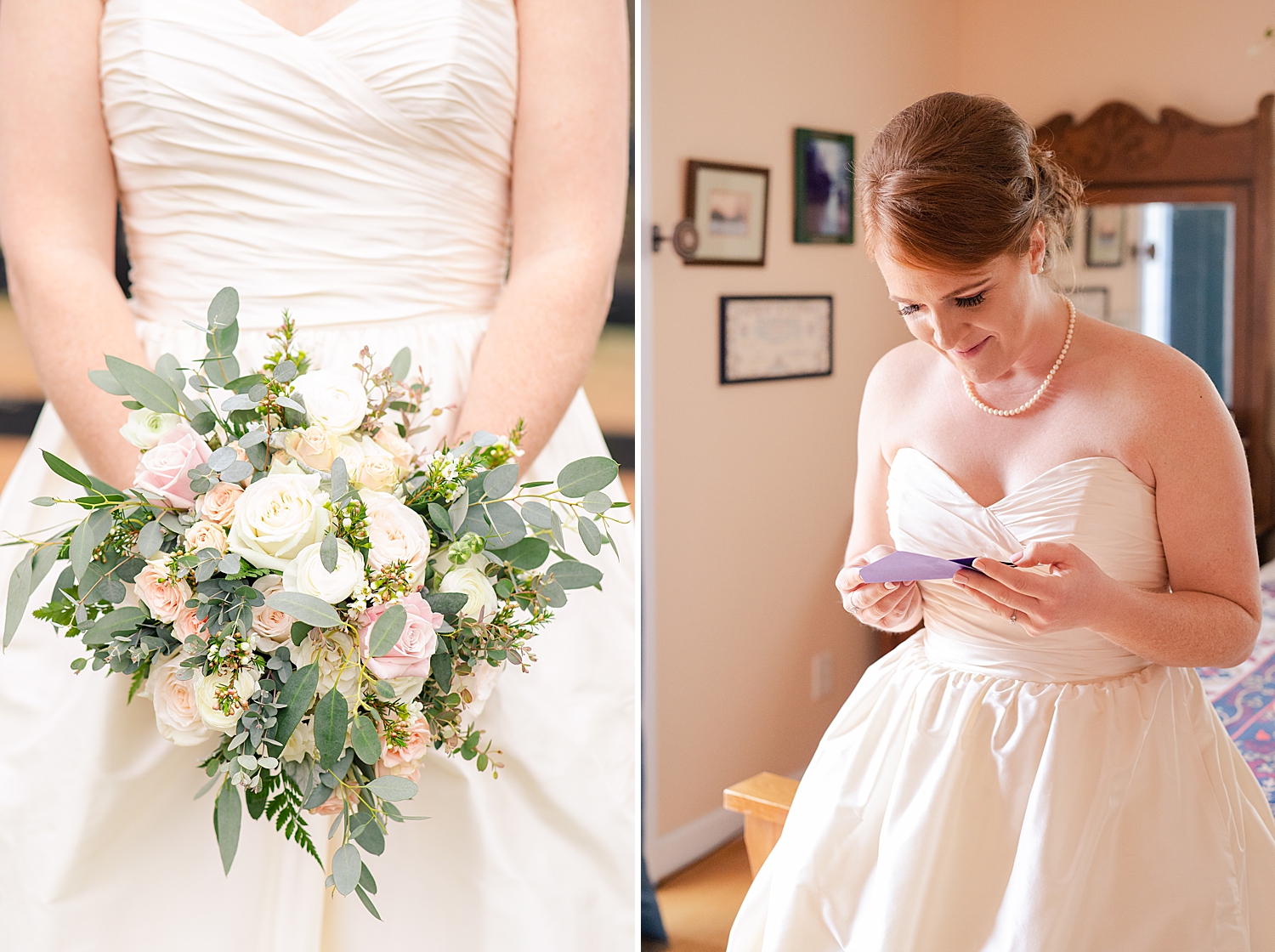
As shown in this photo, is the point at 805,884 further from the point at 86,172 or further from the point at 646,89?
the point at 646,89

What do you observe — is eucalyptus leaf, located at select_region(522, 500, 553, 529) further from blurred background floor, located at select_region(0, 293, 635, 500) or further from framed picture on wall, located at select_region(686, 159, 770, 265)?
framed picture on wall, located at select_region(686, 159, 770, 265)

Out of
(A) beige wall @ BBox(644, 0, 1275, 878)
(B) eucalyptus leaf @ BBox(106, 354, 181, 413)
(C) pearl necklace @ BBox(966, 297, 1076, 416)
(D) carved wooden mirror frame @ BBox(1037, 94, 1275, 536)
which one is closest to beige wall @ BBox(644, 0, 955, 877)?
(A) beige wall @ BBox(644, 0, 1275, 878)

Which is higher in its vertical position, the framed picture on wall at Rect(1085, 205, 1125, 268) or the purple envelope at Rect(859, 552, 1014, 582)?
the framed picture on wall at Rect(1085, 205, 1125, 268)

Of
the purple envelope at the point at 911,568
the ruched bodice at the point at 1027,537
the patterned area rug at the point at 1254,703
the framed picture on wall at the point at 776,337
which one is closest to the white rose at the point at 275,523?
the purple envelope at the point at 911,568

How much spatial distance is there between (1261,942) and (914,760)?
310 mm

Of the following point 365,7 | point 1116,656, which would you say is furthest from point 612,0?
point 1116,656

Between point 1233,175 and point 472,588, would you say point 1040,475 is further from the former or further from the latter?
point 1233,175

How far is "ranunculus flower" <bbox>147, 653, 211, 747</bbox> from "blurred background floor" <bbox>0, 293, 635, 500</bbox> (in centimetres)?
45

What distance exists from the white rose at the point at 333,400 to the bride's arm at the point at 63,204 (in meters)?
0.27

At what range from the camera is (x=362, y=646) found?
29.8 inches

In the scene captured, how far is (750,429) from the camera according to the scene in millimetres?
2223

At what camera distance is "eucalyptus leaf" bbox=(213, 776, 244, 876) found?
807 mm

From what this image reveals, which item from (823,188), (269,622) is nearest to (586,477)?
(269,622)

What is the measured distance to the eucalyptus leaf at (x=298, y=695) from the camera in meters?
0.76
